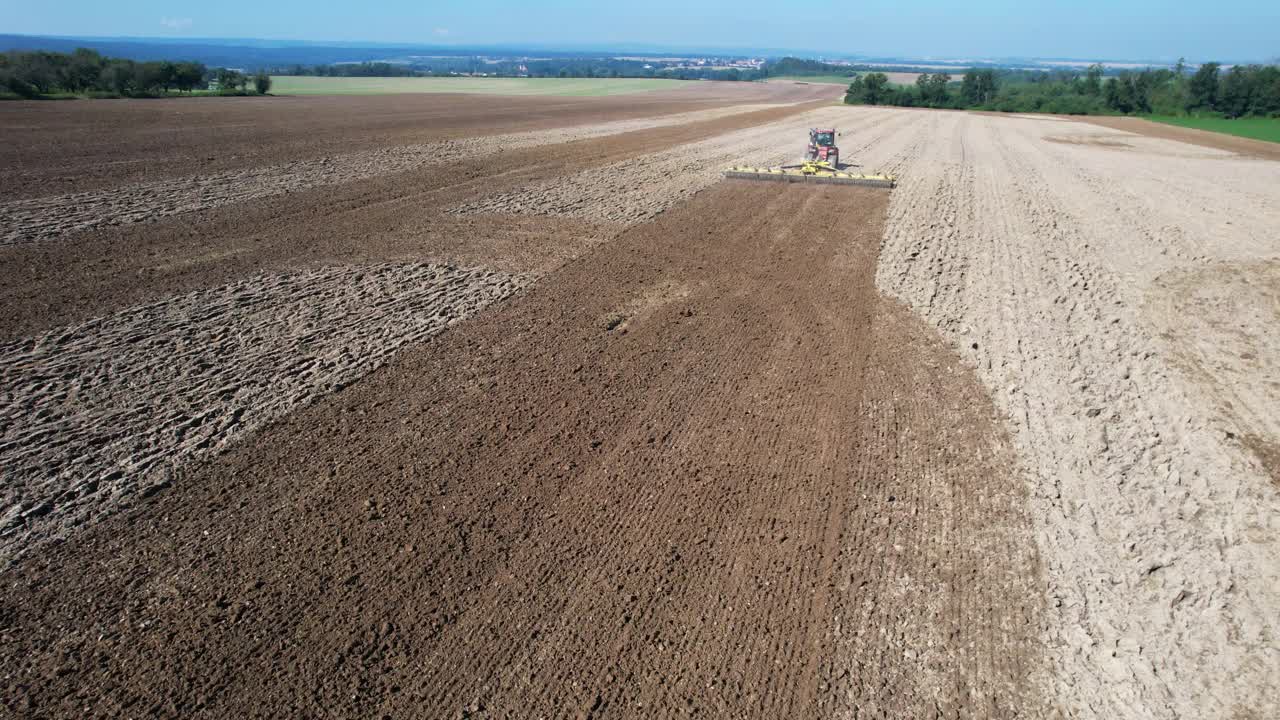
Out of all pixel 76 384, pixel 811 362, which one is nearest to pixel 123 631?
pixel 76 384

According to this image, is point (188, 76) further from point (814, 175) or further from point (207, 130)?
point (814, 175)

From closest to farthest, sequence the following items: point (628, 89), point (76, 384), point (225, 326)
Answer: point (76, 384) → point (225, 326) → point (628, 89)

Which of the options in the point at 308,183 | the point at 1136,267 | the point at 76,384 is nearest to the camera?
the point at 76,384

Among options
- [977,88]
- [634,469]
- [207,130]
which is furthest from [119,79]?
[977,88]

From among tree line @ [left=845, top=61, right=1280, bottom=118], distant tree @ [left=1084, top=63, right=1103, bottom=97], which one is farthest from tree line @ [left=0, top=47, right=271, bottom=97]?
distant tree @ [left=1084, top=63, right=1103, bottom=97]

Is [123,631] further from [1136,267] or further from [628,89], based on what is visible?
[628,89]

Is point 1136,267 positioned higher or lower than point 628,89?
lower

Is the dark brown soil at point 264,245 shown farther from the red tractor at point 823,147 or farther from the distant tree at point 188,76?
the distant tree at point 188,76
